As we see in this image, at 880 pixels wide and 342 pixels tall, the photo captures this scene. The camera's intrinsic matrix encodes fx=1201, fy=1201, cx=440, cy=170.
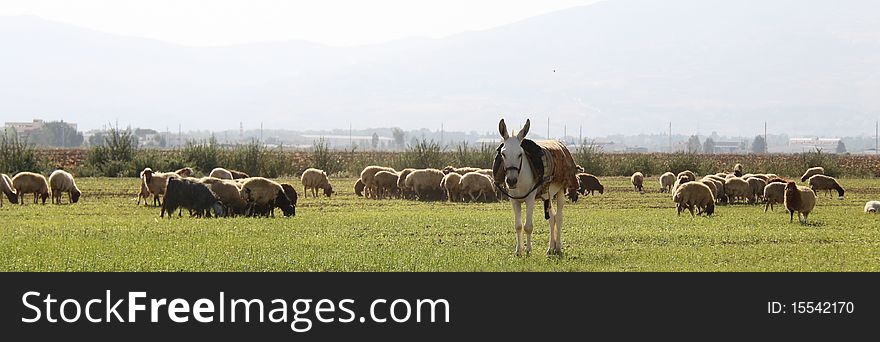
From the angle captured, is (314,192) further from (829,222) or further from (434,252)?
(434,252)

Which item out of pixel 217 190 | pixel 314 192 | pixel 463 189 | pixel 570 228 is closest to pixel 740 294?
pixel 570 228

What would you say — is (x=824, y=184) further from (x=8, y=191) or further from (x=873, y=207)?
(x=8, y=191)

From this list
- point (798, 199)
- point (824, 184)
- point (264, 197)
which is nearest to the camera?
point (798, 199)

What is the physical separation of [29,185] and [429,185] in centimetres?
1275

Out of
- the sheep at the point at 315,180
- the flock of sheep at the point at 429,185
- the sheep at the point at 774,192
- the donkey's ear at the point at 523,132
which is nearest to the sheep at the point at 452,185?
the flock of sheep at the point at 429,185

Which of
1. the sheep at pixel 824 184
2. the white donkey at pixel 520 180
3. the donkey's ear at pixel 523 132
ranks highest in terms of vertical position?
the donkey's ear at pixel 523 132

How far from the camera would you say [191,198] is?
89.3 feet

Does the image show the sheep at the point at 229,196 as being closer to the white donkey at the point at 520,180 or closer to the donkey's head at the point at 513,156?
the white donkey at the point at 520,180

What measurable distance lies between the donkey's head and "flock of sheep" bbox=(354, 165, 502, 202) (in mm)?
19545

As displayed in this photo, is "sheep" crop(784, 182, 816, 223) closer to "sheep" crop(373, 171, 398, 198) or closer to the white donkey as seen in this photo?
the white donkey

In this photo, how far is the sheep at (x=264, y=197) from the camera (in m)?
28.2

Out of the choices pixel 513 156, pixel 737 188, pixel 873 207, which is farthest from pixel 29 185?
pixel 873 207

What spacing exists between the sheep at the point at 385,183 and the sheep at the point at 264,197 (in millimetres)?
12732

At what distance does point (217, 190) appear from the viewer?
2755 centimetres
